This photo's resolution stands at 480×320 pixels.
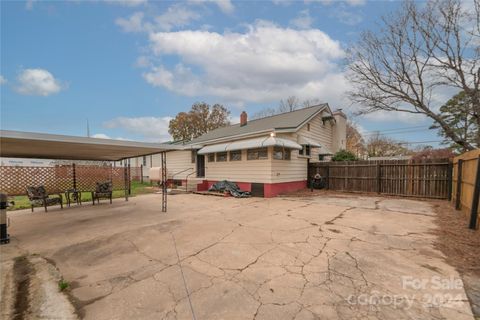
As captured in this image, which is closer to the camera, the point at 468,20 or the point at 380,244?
the point at 380,244

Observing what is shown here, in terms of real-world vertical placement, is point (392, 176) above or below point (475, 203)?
below

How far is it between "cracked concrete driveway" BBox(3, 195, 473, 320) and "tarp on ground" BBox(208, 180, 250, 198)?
508cm

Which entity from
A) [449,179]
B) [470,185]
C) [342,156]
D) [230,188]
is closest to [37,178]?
[230,188]

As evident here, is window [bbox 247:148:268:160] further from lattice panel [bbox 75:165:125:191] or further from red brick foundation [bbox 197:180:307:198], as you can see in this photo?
lattice panel [bbox 75:165:125:191]

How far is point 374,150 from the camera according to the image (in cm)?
3497

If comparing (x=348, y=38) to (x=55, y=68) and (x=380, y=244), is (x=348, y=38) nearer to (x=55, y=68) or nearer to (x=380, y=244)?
(x=380, y=244)

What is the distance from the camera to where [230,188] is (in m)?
11.7

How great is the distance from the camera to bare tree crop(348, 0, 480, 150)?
34.4ft

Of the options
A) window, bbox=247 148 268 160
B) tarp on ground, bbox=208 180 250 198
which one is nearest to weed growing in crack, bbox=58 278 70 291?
tarp on ground, bbox=208 180 250 198

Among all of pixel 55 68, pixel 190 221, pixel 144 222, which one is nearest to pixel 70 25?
pixel 55 68

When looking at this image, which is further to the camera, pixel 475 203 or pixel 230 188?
pixel 230 188

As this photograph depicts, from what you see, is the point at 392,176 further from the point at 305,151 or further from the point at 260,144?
the point at 260,144

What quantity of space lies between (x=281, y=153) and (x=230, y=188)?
3.44m

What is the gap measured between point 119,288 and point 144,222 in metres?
3.53
